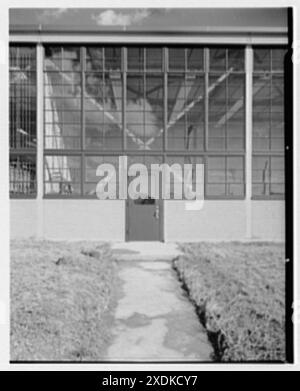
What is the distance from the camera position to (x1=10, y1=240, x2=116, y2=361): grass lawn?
2.41m

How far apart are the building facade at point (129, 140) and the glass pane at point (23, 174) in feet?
0.10

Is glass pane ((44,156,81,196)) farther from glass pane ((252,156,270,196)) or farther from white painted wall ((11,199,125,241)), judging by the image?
glass pane ((252,156,270,196))

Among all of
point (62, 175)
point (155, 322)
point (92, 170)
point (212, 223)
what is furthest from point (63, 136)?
point (155, 322)

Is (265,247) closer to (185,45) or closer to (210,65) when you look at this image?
(210,65)

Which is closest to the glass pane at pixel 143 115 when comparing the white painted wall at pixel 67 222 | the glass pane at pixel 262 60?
the white painted wall at pixel 67 222

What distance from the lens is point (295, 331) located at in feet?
5.46

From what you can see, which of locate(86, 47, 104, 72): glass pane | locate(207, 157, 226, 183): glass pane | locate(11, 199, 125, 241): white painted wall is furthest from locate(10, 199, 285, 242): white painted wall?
locate(86, 47, 104, 72): glass pane

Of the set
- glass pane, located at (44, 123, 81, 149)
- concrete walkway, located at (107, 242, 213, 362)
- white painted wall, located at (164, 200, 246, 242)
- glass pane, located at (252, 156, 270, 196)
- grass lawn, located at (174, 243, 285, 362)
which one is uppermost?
glass pane, located at (44, 123, 81, 149)

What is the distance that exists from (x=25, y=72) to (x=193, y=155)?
6046mm

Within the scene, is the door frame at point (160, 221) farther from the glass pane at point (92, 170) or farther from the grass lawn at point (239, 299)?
the grass lawn at point (239, 299)

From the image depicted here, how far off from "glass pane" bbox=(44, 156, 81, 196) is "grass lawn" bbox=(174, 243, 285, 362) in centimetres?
444

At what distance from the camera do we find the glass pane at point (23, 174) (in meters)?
8.05

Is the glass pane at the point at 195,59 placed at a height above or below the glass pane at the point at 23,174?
above

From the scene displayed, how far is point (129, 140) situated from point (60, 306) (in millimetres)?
6110
